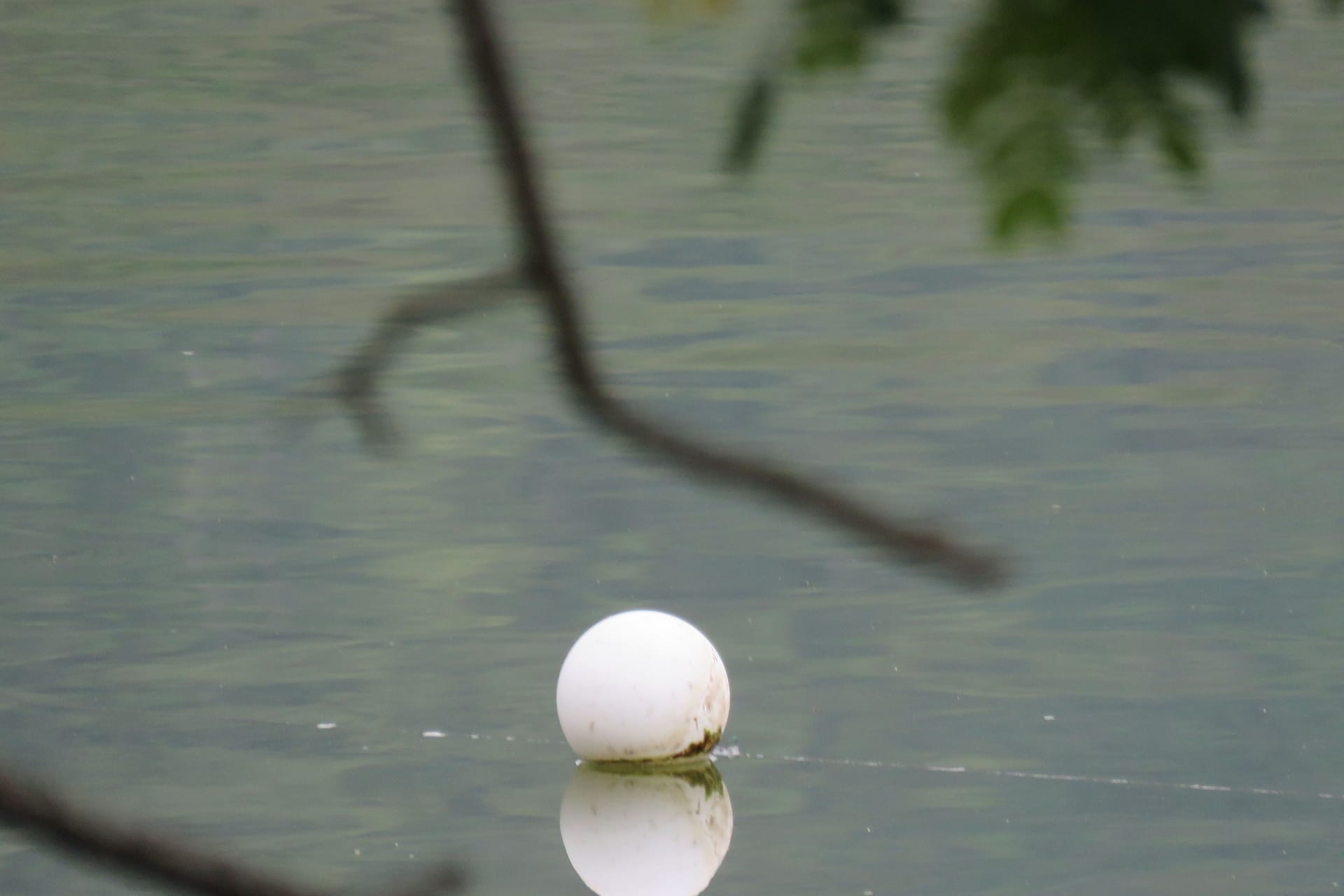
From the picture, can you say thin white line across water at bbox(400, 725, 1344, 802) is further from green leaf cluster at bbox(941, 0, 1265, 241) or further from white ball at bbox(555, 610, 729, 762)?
green leaf cluster at bbox(941, 0, 1265, 241)

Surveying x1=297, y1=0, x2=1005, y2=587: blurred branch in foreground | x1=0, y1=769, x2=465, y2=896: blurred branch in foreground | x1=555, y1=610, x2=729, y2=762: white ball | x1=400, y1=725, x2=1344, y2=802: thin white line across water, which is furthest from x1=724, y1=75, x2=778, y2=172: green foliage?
x1=400, y1=725, x2=1344, y2=802: thin white line across water

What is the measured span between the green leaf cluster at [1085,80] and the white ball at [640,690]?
3.30 metres

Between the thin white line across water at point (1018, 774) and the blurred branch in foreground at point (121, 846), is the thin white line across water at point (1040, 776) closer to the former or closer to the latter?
the thin white line across water at point (1018, 774)

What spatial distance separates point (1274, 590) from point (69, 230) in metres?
6.55

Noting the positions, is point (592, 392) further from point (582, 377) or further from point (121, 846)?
point (121, 846)

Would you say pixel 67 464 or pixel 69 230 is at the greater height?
pixel 67 464

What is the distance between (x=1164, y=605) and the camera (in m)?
5.20

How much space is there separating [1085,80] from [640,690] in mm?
3355

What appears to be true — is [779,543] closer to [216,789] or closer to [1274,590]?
[1274,590]

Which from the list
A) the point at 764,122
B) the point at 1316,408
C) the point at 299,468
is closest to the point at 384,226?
the point at 299,468

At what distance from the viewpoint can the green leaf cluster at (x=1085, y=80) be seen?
0.80m

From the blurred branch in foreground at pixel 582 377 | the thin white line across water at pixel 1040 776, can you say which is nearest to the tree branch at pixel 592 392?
the blurred branch in foreground at pixel 582 377

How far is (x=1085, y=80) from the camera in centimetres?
82

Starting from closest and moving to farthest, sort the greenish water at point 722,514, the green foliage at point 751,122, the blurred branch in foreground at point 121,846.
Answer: the blurred branch in foreground at point 121,846 < the green foliage at point 751,122 < the greenish water at point 722,514
